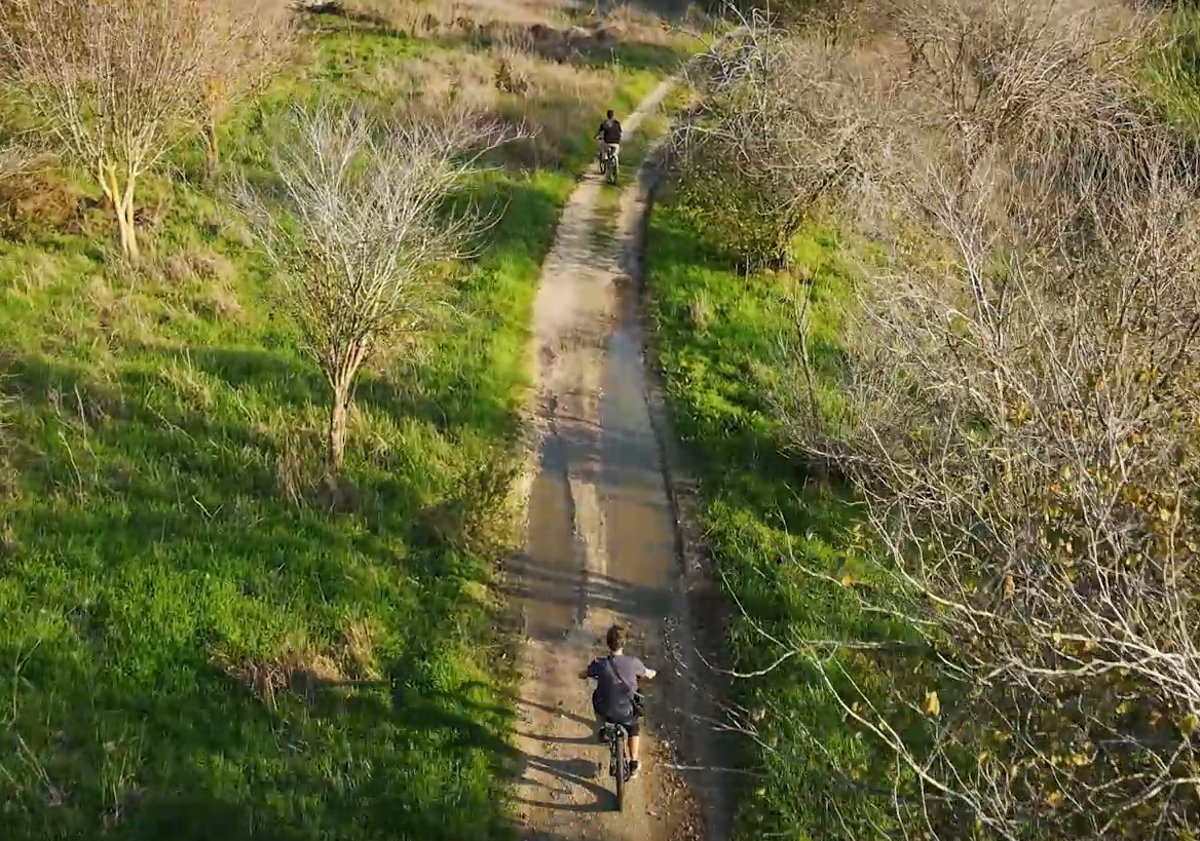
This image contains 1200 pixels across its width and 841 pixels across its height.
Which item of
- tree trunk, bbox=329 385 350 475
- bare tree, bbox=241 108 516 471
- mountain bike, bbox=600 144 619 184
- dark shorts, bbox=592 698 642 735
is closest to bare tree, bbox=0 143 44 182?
bare tree, bbox=241 108 516 471

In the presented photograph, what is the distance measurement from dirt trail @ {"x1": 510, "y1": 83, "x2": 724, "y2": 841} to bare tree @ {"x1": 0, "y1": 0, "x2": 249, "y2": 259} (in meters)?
7.04

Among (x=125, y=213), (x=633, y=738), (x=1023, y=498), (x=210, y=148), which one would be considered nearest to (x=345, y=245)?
(x=633, y=738)

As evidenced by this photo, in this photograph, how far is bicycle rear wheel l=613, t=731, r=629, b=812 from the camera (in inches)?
325

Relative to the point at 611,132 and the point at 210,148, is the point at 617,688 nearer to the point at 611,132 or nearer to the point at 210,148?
the point at 210,148

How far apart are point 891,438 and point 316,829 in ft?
25.0

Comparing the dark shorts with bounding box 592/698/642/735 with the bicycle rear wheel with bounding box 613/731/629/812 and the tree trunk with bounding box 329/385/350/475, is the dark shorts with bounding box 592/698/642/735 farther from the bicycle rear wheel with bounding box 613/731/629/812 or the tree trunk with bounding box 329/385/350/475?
the tree trunk with bounding box 329/385/350/475

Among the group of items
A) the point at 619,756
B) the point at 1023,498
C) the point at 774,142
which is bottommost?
the point at 619,756

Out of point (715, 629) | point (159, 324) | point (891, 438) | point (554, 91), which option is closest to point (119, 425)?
point (159, 324)

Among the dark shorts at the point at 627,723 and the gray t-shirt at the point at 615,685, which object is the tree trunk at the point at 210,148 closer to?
the gray t-shirt at the point at 615,685

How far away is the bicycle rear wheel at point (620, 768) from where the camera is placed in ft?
27.1

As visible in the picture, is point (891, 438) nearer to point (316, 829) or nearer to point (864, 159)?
point (864, 159)

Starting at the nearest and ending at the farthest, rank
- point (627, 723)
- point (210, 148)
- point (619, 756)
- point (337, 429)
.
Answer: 1. point (619, 756)
2. point (627, 723)
3. point (337, 429)
4. point (210, 148)

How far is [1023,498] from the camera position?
22.1 ft

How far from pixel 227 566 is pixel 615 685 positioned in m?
4.56
